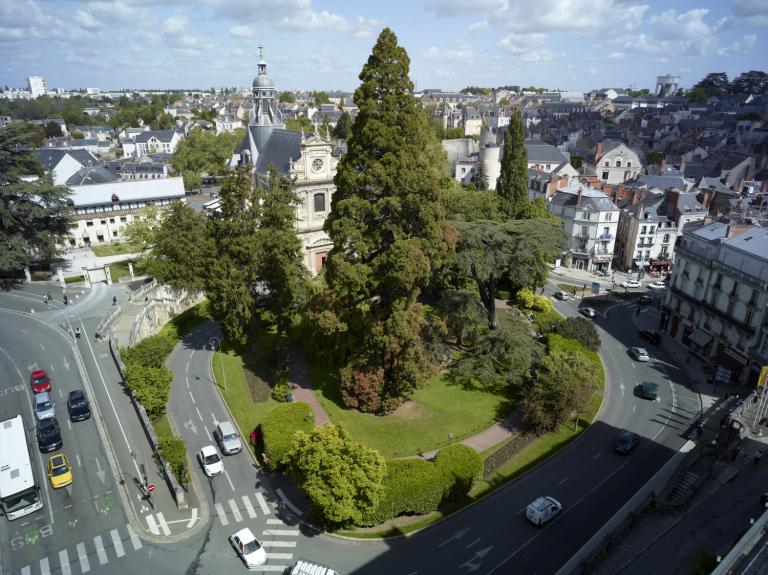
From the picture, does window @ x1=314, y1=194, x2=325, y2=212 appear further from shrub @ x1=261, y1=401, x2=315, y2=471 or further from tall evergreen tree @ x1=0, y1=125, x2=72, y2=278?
shrub @ x1=261, y1=401, x2=315, y2=471

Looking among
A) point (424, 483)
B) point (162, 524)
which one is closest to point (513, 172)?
point (424, 483)

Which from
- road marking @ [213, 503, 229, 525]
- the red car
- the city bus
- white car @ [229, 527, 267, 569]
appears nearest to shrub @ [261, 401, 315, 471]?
road marking @ [213, 503, 229, 525]

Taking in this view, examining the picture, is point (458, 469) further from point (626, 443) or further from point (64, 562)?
point (64, 562)

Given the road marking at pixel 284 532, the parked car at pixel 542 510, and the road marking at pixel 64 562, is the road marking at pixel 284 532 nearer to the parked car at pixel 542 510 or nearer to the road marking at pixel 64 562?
the road marking at pixel 64 562

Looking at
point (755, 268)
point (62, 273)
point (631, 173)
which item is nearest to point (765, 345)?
point (755, 268)

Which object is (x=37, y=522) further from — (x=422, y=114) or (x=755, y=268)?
(x=755, y=268)

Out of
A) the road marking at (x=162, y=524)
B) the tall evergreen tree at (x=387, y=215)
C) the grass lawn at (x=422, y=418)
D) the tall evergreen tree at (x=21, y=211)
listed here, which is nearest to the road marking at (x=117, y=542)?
the road marking at (x=162, y=524)
